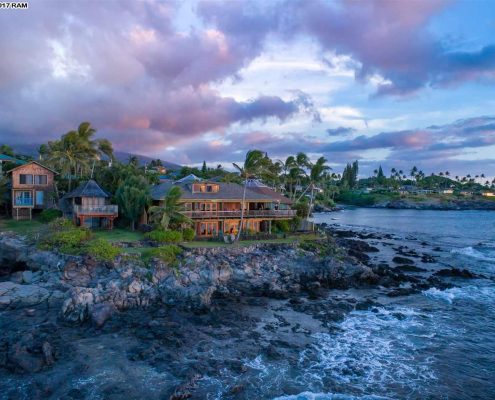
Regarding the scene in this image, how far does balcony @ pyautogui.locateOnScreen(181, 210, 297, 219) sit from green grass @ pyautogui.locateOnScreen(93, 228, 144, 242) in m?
5.21

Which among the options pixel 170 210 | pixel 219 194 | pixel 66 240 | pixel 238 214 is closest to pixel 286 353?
pixel 170 210

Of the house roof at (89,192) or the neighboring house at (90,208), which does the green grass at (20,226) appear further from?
the house roof at (89,192)

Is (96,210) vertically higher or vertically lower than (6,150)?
lower

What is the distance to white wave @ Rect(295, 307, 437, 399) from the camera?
16109 mm

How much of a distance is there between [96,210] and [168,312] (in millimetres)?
19806

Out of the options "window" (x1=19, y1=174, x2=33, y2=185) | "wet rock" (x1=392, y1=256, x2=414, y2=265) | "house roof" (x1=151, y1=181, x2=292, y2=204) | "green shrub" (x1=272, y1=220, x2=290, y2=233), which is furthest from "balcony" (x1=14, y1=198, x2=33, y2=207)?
"wet rock" (x1=392, y1=256, x2=414, y2=265)

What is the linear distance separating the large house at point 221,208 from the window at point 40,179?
46.3 feet

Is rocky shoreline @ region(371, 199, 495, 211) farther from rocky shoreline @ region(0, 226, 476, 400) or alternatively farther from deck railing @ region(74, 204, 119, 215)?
deck railing @ region(74, 204, 119, 215)

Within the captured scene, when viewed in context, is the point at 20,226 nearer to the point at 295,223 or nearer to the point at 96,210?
the point at 96,210

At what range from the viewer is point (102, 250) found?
1107 inches

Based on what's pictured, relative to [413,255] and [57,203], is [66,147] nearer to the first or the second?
[57,203]

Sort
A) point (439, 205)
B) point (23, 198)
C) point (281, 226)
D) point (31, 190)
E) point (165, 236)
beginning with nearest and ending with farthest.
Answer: point (165, 236) → point (23, 198) → point (281, 226) → point (31, 190) → point (439, 205)

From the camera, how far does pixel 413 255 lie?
4641 centimetres

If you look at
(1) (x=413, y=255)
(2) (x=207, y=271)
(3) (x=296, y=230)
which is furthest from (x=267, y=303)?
(1) (x=413, y=255)
